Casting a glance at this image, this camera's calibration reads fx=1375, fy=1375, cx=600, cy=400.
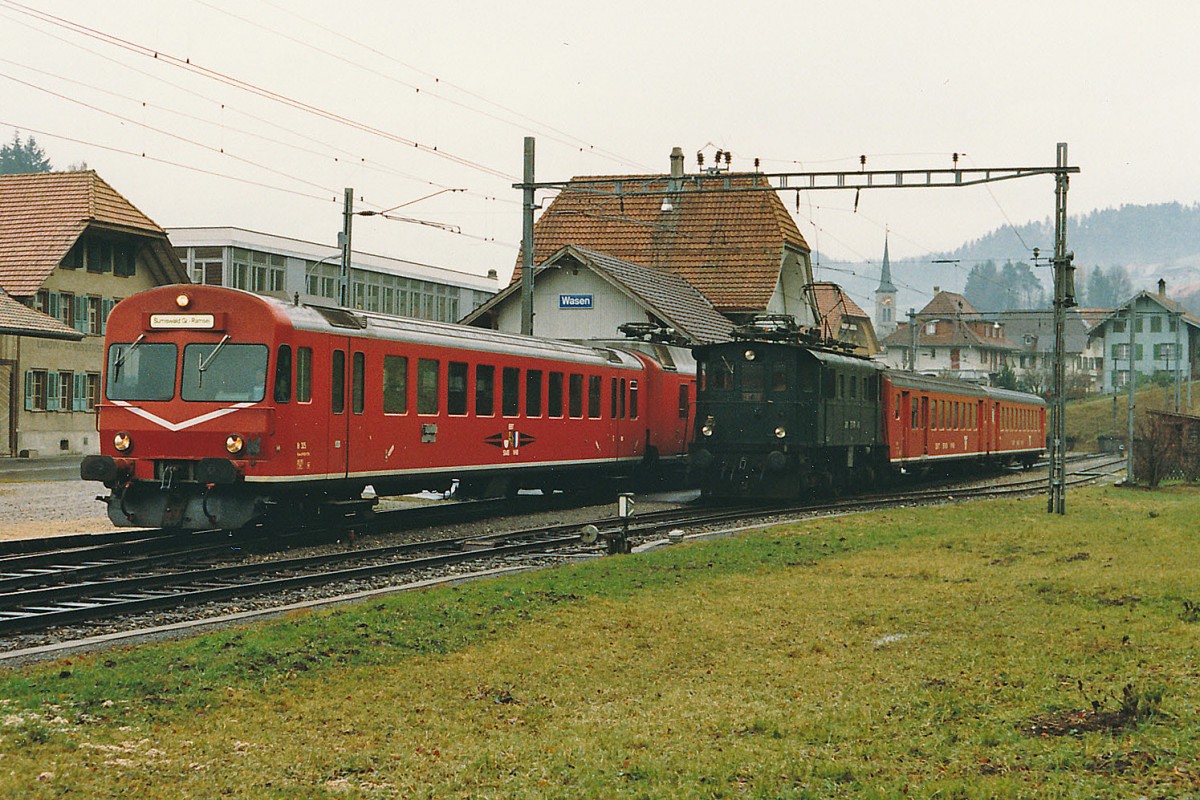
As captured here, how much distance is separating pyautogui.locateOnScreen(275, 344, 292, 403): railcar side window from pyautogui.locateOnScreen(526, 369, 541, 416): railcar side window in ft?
22.9

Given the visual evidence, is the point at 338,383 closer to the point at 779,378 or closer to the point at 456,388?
the point at 456,388

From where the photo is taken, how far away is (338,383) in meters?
18.6

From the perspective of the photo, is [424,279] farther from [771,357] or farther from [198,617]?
[198,617]

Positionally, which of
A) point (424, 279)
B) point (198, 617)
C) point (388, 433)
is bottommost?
point (198, 617)

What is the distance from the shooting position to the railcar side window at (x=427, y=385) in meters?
20.6

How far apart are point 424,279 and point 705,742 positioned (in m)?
73.2

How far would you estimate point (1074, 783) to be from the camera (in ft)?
21.7

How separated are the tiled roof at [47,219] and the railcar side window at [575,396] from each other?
2457cm

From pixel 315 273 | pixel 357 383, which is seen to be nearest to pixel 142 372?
pixel 357 383

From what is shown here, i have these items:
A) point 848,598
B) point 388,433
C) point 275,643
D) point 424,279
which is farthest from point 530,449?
point 424,279

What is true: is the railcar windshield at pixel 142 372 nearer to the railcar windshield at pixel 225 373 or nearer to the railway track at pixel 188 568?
the railcar windshield at pixel 225 373

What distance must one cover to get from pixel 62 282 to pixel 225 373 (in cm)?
3103

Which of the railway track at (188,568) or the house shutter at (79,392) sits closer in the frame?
the railway track at (188,568)

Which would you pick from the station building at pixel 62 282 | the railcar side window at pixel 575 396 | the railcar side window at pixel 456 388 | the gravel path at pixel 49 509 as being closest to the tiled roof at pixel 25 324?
the station building at pixel 62 282
